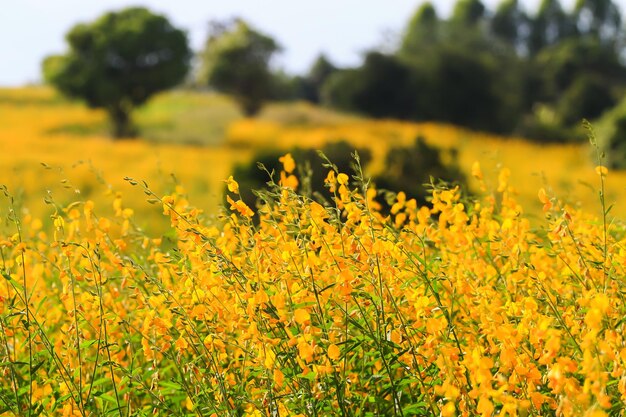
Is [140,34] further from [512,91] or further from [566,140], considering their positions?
[566,140]

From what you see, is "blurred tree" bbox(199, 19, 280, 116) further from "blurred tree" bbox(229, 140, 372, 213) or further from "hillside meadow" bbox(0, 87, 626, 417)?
"hillside meadow" bbox(0, 87, 626, 417)

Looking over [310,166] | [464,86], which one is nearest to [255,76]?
[464,86]

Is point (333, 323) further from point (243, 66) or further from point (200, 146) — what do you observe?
point (243, 66)

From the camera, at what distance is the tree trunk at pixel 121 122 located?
3684 centimetres

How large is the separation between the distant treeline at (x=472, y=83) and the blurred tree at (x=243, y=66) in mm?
3287

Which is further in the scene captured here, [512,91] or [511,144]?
[512,91]

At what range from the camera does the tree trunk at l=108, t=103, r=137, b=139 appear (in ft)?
121

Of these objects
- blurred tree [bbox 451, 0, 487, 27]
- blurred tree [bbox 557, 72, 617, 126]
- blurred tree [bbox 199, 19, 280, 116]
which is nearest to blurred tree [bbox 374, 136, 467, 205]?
blurred tree [bbox 199, 19, 280, 116]

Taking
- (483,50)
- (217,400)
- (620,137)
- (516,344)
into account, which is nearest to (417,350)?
(516,344)

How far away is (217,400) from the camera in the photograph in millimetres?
3566

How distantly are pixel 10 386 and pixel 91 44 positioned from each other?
35.4m

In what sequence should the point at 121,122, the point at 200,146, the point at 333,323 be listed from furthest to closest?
the point at 121,122 → the point at 200,146 → the point at 333,323

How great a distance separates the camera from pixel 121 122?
37.7 m

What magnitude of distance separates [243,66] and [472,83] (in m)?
11.0
